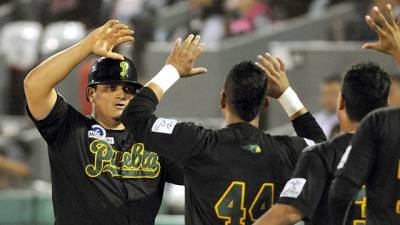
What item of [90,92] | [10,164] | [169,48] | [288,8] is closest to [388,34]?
[90,92]

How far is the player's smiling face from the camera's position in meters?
4.91

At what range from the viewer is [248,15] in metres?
11.7

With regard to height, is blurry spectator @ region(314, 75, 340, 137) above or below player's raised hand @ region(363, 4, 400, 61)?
below

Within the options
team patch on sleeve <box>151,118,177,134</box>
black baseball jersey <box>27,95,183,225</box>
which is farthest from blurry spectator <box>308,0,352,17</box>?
team patch on sleeve <box>151,118,177,134</box>

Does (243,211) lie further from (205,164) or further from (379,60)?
(379,60)

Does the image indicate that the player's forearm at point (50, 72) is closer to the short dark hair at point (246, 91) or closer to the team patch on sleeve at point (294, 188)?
the short dark hair at point (246, 91)

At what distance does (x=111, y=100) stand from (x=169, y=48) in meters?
6.06

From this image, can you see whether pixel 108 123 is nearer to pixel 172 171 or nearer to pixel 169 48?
pixel 172 171

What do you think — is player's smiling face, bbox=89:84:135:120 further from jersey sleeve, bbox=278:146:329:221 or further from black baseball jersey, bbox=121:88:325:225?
jersey sleeve, bbox=278:146:329:221

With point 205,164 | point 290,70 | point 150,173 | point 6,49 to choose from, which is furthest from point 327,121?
point 6,49

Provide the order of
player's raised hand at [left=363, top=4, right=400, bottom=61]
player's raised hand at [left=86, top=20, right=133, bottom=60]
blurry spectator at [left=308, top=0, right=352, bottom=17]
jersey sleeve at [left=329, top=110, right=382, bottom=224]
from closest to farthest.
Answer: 1. jersey sleeve at [left=329, top=110, right=382, bottom=224]
2. player's raised hand at [left=363, top=4, right=400, bottom=61]
3. player's raised hand at [left=86, top=20, right=133, bottom=60]
4. blurry spectator at [left=308, top=0, right=352, bottom=17]

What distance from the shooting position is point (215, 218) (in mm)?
4270

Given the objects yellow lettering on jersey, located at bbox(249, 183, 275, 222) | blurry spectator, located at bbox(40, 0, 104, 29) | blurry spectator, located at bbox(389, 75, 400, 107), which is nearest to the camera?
yellow lettering on jersey, located at bbox(249, 183, 275, 222)

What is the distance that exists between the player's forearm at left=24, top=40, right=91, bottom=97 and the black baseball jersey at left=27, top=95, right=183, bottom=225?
0.56 ft
